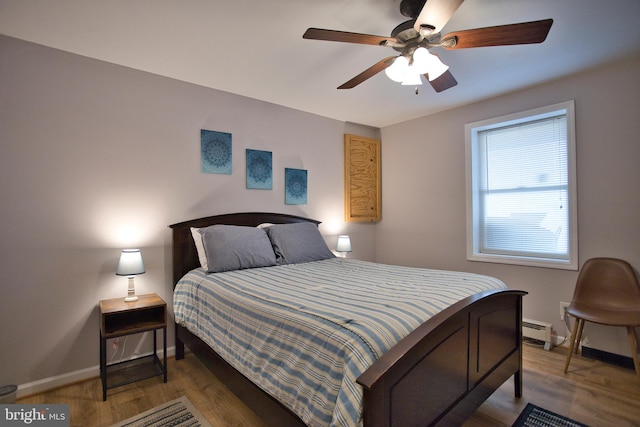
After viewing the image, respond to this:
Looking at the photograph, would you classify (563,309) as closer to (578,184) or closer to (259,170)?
(578,184)

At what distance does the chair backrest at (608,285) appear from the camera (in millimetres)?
2506

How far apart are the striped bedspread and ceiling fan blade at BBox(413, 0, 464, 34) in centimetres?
135

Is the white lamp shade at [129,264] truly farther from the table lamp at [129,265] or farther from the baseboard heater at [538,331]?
the baseboard heater at [538,331]

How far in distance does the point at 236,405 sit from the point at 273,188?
6.92ft

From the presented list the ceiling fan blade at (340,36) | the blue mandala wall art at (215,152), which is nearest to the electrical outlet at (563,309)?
the ceiling fan blade at (340,36)

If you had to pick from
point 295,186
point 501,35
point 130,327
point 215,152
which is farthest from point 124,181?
point 501,35

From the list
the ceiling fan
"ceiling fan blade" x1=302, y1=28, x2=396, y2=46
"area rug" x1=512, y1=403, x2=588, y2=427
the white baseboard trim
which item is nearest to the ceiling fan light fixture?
the ceiling fan

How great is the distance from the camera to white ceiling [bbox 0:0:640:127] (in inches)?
74.0

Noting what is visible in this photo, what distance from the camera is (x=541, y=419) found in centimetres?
189

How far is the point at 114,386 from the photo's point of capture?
7.23ft

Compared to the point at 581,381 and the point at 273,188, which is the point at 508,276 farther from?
the point at 273,188

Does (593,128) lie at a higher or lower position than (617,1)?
lower

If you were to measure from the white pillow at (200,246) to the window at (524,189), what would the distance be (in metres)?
2.78

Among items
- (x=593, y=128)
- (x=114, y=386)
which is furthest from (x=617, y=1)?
(x=114, y=386)
